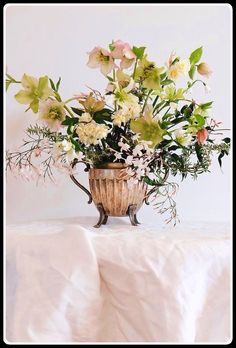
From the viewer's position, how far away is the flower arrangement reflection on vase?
2.89 ft

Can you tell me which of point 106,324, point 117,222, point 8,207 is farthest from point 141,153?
point 8,207

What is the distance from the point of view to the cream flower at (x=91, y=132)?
87 centimetres

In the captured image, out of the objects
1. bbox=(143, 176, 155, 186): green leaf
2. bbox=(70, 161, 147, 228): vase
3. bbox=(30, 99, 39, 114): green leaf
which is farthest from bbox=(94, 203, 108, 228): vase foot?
bbox=(30, 99, 39, 114): green leaf

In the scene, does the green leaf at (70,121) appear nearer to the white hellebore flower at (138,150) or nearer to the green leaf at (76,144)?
the green leaf at (76,144)

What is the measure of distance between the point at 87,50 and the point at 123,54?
0.46m

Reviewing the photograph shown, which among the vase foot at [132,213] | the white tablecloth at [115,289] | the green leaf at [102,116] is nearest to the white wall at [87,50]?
the vase foot at [132,213]

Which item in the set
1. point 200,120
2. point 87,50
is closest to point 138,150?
point 200,120

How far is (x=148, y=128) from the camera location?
876 millimetres

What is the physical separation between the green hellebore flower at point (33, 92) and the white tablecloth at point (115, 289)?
28 centimetres

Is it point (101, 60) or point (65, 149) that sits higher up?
point (101, 60)

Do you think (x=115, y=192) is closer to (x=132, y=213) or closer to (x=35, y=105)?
(x=132, y=213)

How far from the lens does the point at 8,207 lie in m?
1.30

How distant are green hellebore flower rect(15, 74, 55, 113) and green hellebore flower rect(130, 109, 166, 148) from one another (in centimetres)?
19

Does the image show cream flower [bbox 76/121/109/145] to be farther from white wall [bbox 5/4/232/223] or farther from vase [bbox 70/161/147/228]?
white wall [bbox 5/4/232/223]
